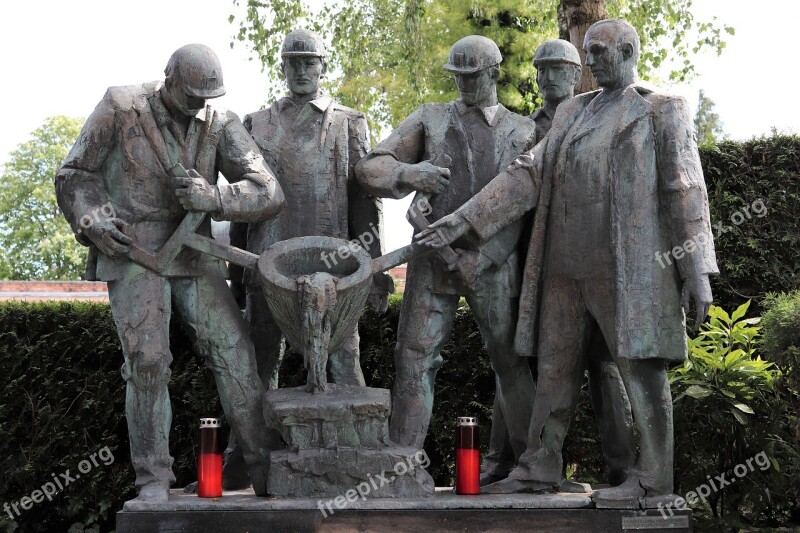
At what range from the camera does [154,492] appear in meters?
6.35

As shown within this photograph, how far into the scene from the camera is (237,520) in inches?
241

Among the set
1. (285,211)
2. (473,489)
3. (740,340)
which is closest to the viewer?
(473,489)

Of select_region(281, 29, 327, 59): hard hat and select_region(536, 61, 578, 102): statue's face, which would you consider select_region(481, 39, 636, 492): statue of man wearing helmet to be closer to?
select_region(536, 61, 578, 102): statue's face

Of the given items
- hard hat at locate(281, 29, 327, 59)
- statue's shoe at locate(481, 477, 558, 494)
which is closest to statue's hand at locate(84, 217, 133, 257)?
hard hat at locate(281, 29, 327, 59)

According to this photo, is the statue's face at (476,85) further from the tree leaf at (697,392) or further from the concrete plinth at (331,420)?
the tree leaf at (697,392)

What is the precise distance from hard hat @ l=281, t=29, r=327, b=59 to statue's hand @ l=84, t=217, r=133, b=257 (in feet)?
4.62

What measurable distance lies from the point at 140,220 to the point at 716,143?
4819 millimetres

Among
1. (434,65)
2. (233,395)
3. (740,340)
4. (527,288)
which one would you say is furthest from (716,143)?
(434,65)

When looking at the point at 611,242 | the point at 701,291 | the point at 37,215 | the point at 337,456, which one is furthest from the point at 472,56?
the point at 37,215

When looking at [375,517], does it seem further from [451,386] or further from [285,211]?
Answer: [451,386]

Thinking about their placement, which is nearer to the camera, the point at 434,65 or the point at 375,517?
the point at 375,517

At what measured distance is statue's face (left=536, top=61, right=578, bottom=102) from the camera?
7090 millimetres

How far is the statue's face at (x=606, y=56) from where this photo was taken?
6469mm

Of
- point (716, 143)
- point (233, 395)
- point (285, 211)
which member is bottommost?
point (233, 395)
